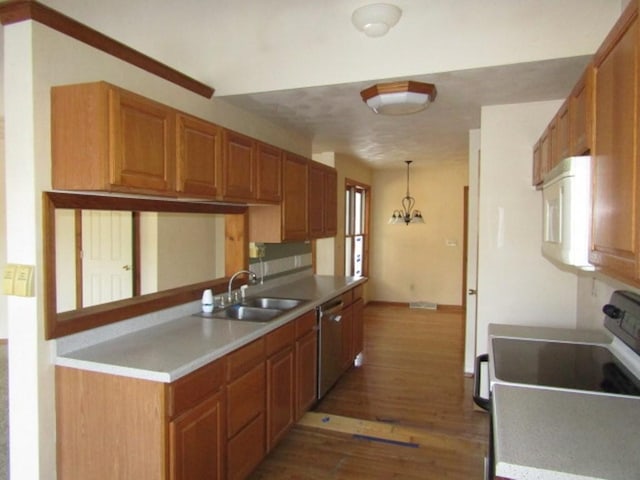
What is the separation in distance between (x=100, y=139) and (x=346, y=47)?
1.67 m

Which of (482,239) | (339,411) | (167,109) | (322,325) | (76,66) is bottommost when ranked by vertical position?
(339,411)

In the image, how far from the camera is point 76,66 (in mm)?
2014

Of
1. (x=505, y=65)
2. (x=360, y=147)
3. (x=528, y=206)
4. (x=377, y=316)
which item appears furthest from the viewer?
(x=377, y=316)

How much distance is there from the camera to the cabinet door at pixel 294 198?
340 cm

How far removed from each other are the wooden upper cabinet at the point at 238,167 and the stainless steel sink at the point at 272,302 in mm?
847

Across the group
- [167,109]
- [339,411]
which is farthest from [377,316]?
[167,109]

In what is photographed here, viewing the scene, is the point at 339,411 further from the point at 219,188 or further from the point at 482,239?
the point at 219,188

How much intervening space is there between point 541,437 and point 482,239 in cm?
232

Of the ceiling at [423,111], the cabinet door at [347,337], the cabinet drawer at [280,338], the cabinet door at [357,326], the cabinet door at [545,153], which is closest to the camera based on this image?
the cabinet door at [545,153]

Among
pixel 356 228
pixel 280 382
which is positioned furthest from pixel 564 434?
pixel 356 228

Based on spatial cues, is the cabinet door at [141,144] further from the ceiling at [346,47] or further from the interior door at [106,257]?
the interior door at [106,257]

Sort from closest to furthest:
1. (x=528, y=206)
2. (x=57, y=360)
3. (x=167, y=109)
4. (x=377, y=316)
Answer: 1. (x=57, y=360)
2. (x=167, y=109)
3. (x=528, y=206)
4. (x=377, y=316)

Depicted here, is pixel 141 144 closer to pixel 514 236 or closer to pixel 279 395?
pixel 279 395

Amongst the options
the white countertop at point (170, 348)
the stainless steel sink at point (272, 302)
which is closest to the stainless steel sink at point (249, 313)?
the stainless steel sink at point (272, 302)
